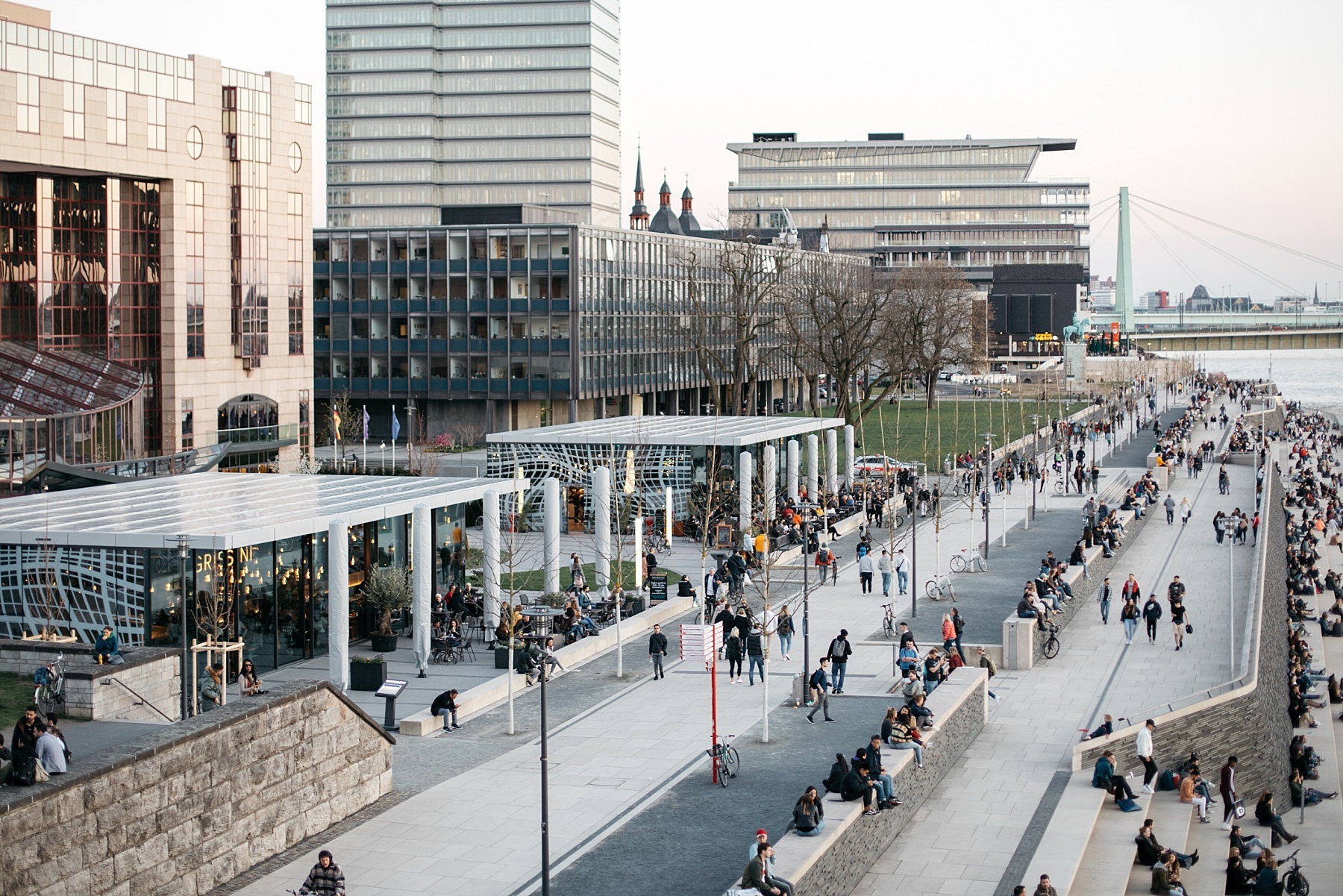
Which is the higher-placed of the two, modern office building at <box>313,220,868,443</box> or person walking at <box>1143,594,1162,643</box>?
modern office building at <box>313,220,868,443</box>

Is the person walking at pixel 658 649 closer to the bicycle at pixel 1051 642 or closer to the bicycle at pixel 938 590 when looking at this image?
the bicycle at pixel 1051 642

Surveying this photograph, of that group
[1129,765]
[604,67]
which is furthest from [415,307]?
[604,67]

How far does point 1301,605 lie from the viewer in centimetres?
5184

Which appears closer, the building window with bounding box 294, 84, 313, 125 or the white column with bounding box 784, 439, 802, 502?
the white column with bounding box 784, 439, 802, 502

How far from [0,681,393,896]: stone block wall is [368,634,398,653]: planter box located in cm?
1043

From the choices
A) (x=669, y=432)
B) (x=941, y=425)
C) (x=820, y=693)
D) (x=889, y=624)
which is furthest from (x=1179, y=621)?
(x=941, y=425)

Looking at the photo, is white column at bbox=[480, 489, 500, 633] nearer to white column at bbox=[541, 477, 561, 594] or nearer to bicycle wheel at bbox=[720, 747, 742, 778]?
white column at bbox=[541, 477, 561, 594]

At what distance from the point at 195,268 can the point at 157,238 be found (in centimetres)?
208

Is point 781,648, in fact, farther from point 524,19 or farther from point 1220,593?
point 524,19

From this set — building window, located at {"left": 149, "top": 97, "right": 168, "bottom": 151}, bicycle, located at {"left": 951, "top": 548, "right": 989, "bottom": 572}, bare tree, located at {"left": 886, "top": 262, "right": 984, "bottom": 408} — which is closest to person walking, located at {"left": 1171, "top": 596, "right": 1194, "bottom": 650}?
bicycle, located at {"left": 951, "top": 548, "right": 989, "bottom": 572}

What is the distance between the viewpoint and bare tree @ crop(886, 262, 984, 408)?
333ft

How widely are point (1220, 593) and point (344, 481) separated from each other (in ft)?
81.5

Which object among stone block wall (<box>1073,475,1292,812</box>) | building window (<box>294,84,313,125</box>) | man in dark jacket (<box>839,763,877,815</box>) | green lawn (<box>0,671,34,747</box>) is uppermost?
building window (<box>294,84,313,125</box>)

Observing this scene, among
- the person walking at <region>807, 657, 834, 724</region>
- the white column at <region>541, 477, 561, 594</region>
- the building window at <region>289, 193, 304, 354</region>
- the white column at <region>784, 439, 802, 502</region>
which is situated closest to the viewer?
the person walking at <region>807, 657, 834, 724</region>
